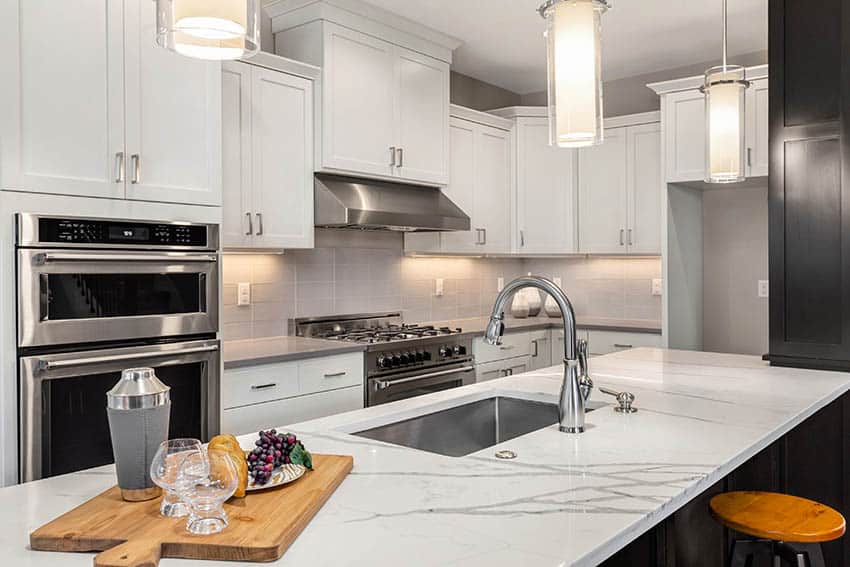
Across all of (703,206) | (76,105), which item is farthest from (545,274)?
(76,105)

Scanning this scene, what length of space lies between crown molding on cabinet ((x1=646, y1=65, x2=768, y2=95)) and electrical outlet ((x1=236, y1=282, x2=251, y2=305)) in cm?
283

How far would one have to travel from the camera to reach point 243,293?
3.80 metres

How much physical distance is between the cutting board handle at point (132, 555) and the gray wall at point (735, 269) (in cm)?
456

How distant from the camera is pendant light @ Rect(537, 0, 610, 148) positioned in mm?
1810

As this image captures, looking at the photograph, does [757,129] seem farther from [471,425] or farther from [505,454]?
[505,454]

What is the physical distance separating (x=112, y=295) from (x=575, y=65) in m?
1.78

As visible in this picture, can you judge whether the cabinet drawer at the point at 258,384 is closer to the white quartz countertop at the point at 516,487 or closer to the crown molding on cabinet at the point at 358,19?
the white quartz countertop at the point at 516,487

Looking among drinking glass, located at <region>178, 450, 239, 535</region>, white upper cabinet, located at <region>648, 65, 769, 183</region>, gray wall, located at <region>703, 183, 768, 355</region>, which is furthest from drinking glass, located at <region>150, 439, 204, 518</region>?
gray wall, located at <region>703, 183, 768, 355</region>

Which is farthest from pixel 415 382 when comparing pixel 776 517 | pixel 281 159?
pixel 776 517

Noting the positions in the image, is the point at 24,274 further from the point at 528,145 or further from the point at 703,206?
the point at 703,206

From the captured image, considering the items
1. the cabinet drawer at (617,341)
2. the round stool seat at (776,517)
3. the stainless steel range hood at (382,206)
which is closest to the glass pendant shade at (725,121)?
the round stool seat at (776,517)

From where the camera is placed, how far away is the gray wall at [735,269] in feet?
15.8

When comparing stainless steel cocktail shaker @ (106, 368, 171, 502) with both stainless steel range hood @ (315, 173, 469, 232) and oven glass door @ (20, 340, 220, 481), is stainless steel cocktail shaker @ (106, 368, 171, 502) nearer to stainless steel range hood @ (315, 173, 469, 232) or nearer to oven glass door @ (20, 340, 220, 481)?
oven glass door @ (20, 340, 220, 481)

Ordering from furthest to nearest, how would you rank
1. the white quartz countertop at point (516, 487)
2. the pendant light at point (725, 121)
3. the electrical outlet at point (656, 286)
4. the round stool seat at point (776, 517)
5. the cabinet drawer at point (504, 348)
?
1. the electrical outlet at point (656, 286)
2. the cabinet drawer at point (504, 348)
3. the pendant light at point (725, 121)
4. the round stool seat at point (776, 517)
5. the white quartz countertop at point (516, 487)
